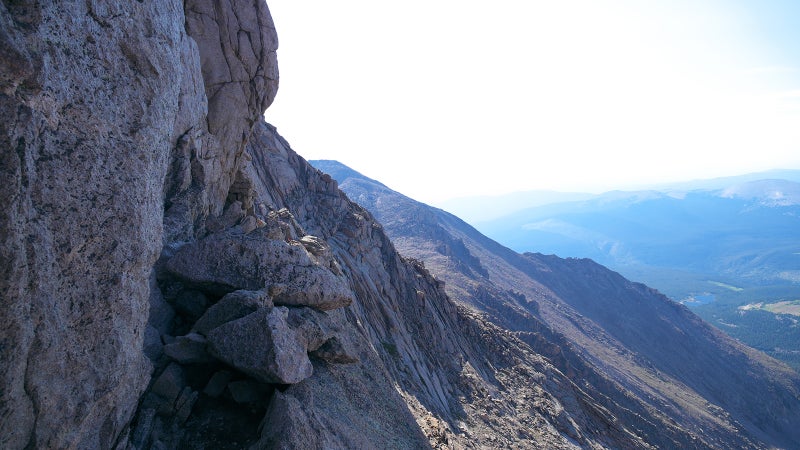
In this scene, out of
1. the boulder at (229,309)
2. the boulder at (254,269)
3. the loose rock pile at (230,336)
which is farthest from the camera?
the boulder at (254,269)

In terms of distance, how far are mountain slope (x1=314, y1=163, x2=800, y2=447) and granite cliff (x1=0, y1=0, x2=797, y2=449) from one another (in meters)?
45.8

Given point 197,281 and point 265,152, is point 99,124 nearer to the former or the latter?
point 197,281

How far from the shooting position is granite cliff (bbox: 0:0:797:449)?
745 cm

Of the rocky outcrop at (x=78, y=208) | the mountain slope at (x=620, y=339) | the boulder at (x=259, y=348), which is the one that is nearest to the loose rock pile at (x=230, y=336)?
the boulder at (x=259, y=348)

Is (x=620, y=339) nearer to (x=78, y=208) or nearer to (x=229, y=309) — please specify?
(x=229, y=309)

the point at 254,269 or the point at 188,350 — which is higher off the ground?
the point at 254,269

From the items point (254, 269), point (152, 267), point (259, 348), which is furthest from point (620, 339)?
point (152, 267)

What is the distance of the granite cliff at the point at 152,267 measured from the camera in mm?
7445

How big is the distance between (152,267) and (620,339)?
378 feet

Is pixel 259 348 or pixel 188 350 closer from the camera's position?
pixel 259 348

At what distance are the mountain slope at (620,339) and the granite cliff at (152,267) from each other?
4581 centimetres

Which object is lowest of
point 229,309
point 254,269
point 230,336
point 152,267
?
point 230,336

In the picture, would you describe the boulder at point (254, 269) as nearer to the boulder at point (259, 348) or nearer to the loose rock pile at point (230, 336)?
the loose rock pile at point (230, 336)

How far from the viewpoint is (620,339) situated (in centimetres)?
10881
